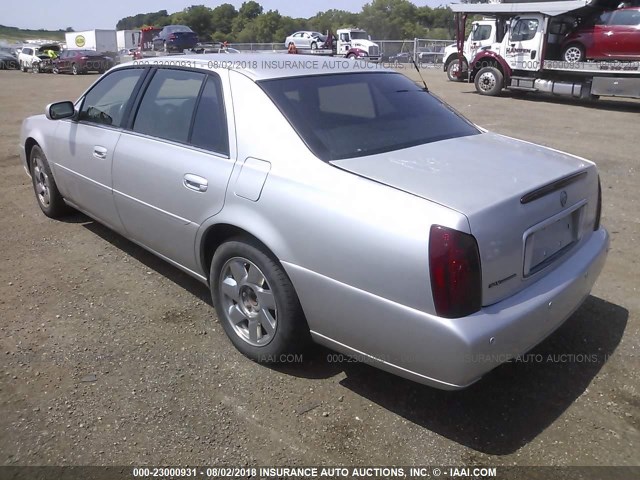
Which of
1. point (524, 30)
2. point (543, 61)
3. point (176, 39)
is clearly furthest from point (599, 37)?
point (176, 39)

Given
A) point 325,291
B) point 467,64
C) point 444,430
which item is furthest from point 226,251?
point 467,64

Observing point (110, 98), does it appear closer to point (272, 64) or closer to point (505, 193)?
point (272, 64)

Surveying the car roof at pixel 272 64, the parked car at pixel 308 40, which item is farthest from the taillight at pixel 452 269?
the parked car at pixel 308 40

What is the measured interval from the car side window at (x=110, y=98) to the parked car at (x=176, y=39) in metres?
30.2

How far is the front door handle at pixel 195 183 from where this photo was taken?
3.13 m

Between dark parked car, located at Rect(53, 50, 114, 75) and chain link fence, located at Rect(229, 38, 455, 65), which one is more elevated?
chain link fence, located at Rect(229, 38, 455, 65)

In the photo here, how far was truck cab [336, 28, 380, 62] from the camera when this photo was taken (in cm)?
3231

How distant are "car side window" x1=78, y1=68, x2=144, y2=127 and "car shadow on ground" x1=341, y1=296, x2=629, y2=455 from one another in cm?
256

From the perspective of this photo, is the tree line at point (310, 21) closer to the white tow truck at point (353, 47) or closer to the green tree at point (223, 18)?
the green tree at point (223, 18)

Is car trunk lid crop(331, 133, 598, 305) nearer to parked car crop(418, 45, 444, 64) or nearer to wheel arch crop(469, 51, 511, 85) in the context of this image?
wheel arch crop(469, 51, 511, 85)

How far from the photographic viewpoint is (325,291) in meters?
2.57

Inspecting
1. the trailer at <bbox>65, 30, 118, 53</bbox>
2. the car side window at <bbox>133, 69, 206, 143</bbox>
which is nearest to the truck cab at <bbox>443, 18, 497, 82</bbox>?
the car side window at <bbox>133, 69, 206, 143</bbox>

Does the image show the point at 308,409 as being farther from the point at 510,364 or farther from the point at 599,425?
the point at 599,425

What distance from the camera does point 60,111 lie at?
4473mm
